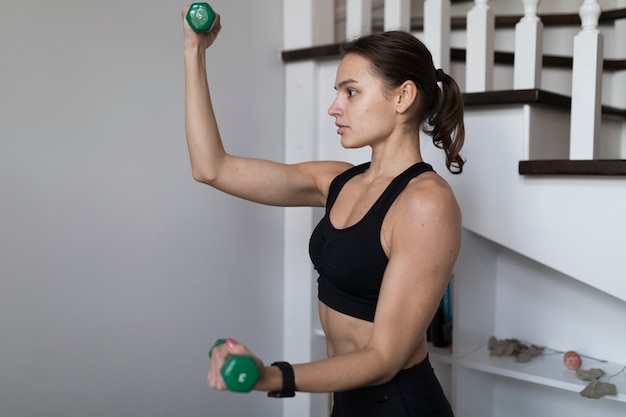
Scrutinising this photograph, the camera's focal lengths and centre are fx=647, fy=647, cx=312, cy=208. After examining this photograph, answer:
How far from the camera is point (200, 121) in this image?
1383mm

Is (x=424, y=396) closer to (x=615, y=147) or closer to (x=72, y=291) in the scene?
(x=72, y=291)

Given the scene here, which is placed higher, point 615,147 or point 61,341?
point 615,147

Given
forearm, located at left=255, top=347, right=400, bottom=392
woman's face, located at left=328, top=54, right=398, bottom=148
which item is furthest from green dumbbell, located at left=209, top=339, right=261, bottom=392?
woman's face, located at left=328, top=54, right=398, bottom=148

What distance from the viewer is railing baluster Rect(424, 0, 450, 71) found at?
6.14 feet

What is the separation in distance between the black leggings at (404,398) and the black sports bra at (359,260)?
0.14 meters

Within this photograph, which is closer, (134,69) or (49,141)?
(49,141)

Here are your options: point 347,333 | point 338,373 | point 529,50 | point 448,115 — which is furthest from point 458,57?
point 338,373

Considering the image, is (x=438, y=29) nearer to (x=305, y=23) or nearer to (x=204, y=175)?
(x=305, y=23)

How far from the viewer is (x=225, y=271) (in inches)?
79.7

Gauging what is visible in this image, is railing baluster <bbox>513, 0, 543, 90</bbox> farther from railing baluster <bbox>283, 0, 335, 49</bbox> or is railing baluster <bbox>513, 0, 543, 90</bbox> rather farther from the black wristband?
the black wristband

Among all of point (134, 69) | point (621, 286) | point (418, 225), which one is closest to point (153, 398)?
point (134, 69)

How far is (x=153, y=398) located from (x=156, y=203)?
0.55 meters

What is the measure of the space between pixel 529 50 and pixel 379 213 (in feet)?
2.64

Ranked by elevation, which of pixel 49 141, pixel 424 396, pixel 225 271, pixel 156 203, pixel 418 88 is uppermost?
pixel 418 88
